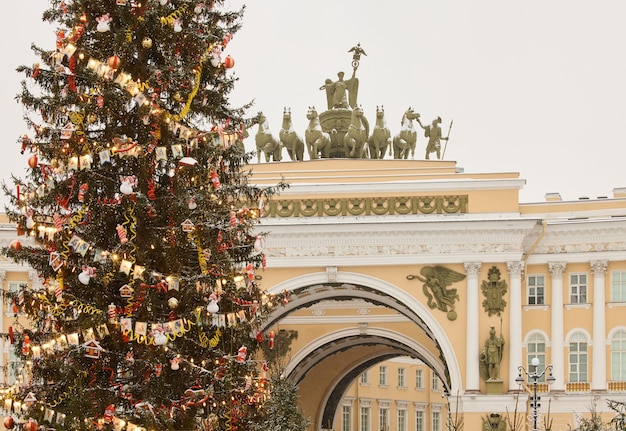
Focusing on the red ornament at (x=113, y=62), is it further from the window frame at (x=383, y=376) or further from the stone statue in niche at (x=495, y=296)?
the window frame at (x=383, y=376)

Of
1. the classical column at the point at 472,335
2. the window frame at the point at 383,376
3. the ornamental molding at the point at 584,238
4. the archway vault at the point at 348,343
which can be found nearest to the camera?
the classical column at the point at 472,335

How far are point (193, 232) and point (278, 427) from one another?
13719mm

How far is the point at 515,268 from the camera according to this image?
35750mm

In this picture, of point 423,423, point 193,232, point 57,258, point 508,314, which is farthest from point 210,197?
point 423,423

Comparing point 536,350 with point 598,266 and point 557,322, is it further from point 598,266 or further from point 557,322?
point 598,266

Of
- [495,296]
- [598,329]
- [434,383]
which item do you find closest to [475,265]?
[495,296]

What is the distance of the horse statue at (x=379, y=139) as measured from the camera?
3888cm

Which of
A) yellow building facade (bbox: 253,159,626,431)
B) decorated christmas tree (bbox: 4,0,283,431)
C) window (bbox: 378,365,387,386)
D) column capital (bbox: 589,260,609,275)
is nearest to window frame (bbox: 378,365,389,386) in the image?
window (bbox: 378,365,387,386)

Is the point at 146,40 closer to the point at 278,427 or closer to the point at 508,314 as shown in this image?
the point at 278,427

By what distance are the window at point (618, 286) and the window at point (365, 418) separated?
2598cm

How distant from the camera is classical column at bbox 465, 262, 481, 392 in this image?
35406mm

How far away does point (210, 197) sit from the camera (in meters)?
18.0

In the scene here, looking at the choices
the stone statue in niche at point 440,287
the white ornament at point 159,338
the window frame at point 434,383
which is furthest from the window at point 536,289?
the window frame at point 434,383

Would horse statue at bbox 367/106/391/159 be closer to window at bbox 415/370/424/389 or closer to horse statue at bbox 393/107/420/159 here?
horse statue at bbox 393/107/420/159
